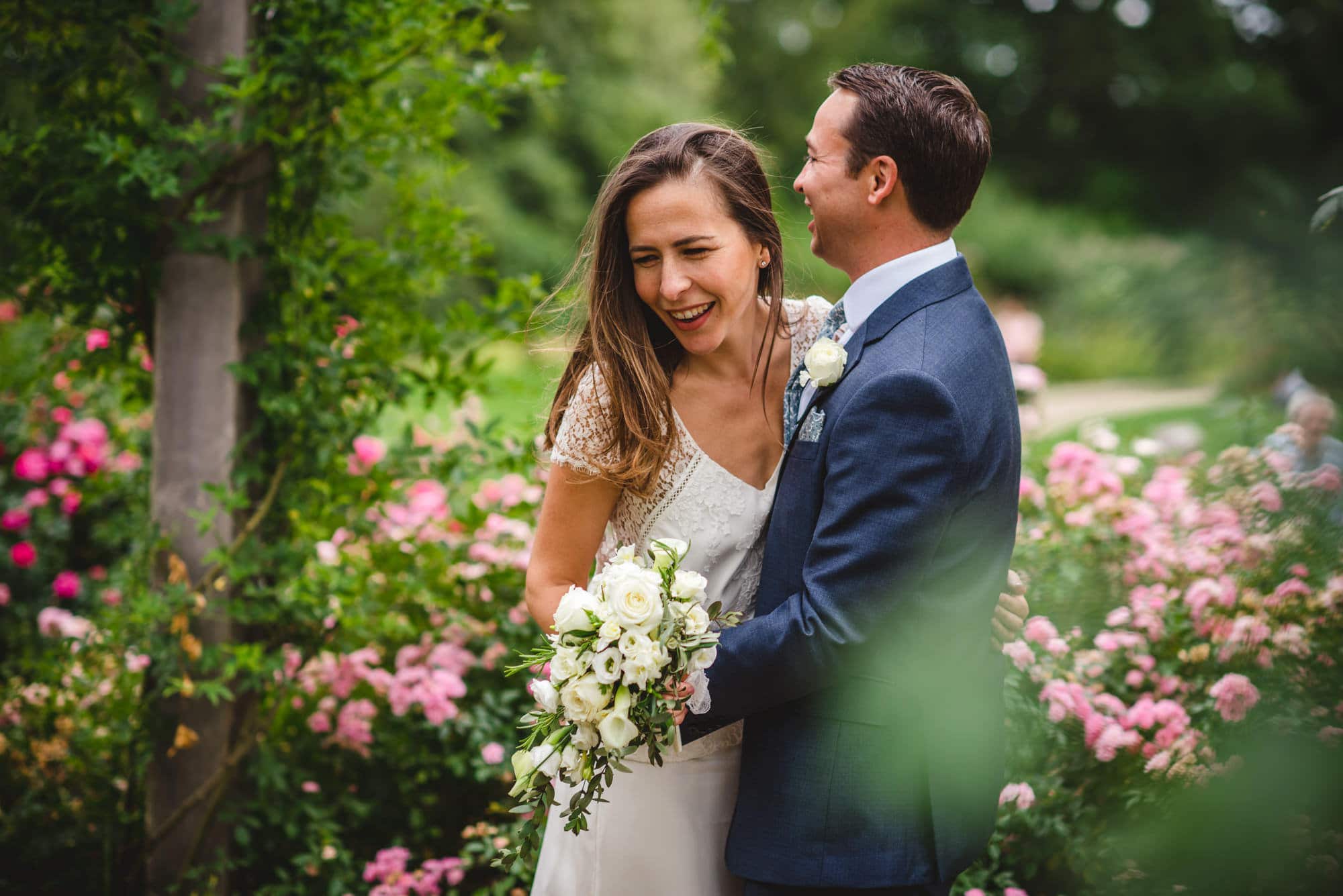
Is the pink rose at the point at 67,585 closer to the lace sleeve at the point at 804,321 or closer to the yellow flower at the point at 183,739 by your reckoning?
the yellow flower at the point at 183,739

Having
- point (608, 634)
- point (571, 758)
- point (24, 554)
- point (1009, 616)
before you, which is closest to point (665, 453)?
point (608, 634)

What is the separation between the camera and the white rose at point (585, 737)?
1649 mm

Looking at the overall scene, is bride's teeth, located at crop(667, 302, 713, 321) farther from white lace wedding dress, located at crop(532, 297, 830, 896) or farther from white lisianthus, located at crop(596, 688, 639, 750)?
white lisianthus, located at crop(596, 688, 639, 750)

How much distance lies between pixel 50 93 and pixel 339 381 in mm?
1029

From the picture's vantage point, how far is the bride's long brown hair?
6.55 ft

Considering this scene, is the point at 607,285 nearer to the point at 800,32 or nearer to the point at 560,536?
the point at 560,536

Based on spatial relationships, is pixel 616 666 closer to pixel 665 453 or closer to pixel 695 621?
pixel 695 621

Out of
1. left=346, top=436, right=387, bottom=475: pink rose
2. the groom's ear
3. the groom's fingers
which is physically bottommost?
the groom's fingers

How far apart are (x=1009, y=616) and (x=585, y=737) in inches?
35.4

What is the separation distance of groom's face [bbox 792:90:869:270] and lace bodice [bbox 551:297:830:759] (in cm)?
48

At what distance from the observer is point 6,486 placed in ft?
14.9

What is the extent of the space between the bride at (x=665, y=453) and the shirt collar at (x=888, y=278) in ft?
0.93

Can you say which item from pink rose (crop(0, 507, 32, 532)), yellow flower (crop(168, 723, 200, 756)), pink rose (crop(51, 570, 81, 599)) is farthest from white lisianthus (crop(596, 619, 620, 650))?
pink rose (crop(0, 507, 32, 532))

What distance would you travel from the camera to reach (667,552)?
1.71 m
